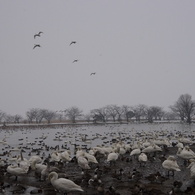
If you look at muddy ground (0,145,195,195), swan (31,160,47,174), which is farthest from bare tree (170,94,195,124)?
swan (31,160,47,174)

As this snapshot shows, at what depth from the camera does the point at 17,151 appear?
886 inches

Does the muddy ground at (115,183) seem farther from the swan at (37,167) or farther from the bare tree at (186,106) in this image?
the bare tree at (186,106)

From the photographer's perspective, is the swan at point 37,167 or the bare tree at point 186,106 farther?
the bare tree at point 186,106

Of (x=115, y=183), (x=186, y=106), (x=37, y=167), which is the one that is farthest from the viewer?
(x=186, y=106)

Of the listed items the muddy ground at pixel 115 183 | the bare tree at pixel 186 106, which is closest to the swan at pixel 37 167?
the muddy ground at pixel 115 183

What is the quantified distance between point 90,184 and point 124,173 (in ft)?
8.01

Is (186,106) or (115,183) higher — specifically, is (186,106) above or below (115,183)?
above

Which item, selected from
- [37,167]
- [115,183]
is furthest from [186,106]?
[115,183]

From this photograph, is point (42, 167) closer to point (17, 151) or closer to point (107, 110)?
point (17, 151)

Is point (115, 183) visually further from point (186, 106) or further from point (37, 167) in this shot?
point (186, 106)

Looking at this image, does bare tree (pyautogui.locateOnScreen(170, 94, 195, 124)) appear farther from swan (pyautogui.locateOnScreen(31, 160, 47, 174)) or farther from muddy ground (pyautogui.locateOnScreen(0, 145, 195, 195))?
swan (pyautogui.locateOnScreen(31, 160, 47, 174))

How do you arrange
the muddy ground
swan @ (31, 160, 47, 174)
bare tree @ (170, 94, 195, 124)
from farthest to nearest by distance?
1. bare tree @ (170, 94, 195, 124)
2. swan @ (31, 160, 47, 174)
3. the muddy ground

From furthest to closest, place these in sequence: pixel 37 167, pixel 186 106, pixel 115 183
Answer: pixel 186 106 → pixel 37 167 → pixel 115 183

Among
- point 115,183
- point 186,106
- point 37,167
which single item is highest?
point 186,106
